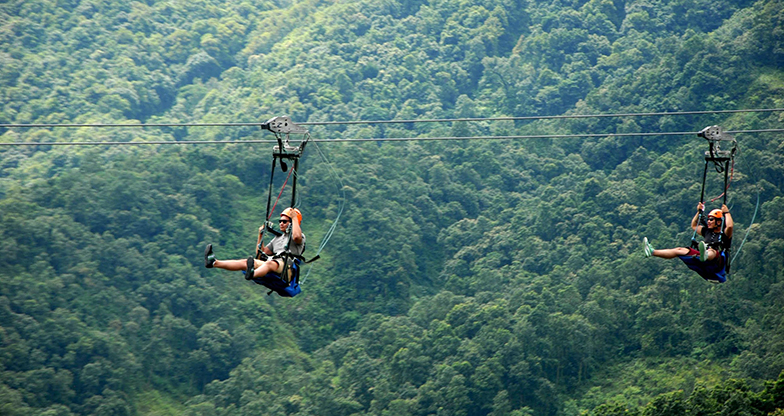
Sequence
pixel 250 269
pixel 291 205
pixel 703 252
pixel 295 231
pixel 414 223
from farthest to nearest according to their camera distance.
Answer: pixel 414 223 < pixel 703 252 < pixel 295 231 < pixel 291 205 < pixel 250 269

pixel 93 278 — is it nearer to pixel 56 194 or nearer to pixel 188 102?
pixel 56 194

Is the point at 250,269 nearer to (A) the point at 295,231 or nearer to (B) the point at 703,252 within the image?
(A) the point at 295,231

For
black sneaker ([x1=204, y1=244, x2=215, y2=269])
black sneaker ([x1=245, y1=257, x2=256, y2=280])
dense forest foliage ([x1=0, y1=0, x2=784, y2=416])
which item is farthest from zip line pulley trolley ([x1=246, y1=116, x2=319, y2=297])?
dense forest foliage ([x1=0, y1=0, x2=784, y2=416])

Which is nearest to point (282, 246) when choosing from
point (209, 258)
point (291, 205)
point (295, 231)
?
point (295, 231)

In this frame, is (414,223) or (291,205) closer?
(291,205)

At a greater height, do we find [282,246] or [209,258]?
[282,246]

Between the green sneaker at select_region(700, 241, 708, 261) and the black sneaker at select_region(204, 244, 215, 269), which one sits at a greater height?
the green sneaker at select_region(700, 241, 708, 261)

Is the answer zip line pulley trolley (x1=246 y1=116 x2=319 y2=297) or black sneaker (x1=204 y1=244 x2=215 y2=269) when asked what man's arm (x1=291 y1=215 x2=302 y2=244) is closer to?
zip line pulley trolley (x1=246 y1=116 x2=319 y2=297)

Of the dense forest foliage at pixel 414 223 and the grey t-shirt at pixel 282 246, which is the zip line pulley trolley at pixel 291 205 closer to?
the grey t-shirt at pixel 282 246

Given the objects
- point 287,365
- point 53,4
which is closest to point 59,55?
point 53,4
